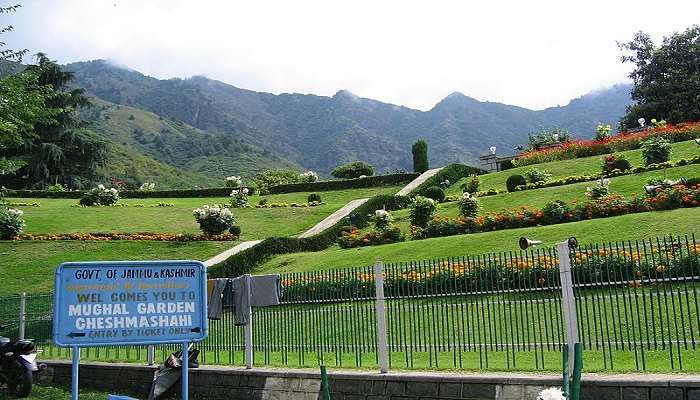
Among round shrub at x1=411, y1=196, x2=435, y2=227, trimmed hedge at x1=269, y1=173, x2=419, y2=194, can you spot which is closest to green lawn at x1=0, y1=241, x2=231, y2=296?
round shrub at x1=411, y1=196, x2=435, y2=227

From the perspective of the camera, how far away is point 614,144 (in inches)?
1437

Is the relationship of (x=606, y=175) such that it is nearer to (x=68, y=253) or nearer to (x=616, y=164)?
(x=616, y=164)

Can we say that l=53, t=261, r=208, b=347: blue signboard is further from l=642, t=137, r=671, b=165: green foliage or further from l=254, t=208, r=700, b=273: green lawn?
l=642, t=137, r=671, b=165: green foliage

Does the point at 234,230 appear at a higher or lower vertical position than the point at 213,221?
lower

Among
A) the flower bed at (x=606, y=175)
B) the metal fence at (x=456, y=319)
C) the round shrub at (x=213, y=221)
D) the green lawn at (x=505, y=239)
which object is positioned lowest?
the metal fence at (x=456, y=319)

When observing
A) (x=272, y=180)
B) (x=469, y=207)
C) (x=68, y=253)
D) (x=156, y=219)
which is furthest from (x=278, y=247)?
(x=272, y=180)

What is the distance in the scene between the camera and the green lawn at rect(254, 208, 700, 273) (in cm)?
1588

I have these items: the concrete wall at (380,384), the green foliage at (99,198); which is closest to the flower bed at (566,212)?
the concrete wall at (380,384)

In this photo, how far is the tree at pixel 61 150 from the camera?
53406mm

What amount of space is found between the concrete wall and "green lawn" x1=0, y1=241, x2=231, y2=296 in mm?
11989

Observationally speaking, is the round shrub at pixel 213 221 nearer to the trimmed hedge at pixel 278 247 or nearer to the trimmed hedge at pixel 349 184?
the trimmed hedge at pixel 278 247

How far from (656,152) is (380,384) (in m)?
22.8

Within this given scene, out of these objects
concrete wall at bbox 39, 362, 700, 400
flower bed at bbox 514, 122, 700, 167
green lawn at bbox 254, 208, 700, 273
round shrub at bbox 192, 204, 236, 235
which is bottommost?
concrete wall at bbox 39, 362, 700, 400

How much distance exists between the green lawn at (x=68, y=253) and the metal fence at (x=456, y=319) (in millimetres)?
13644
